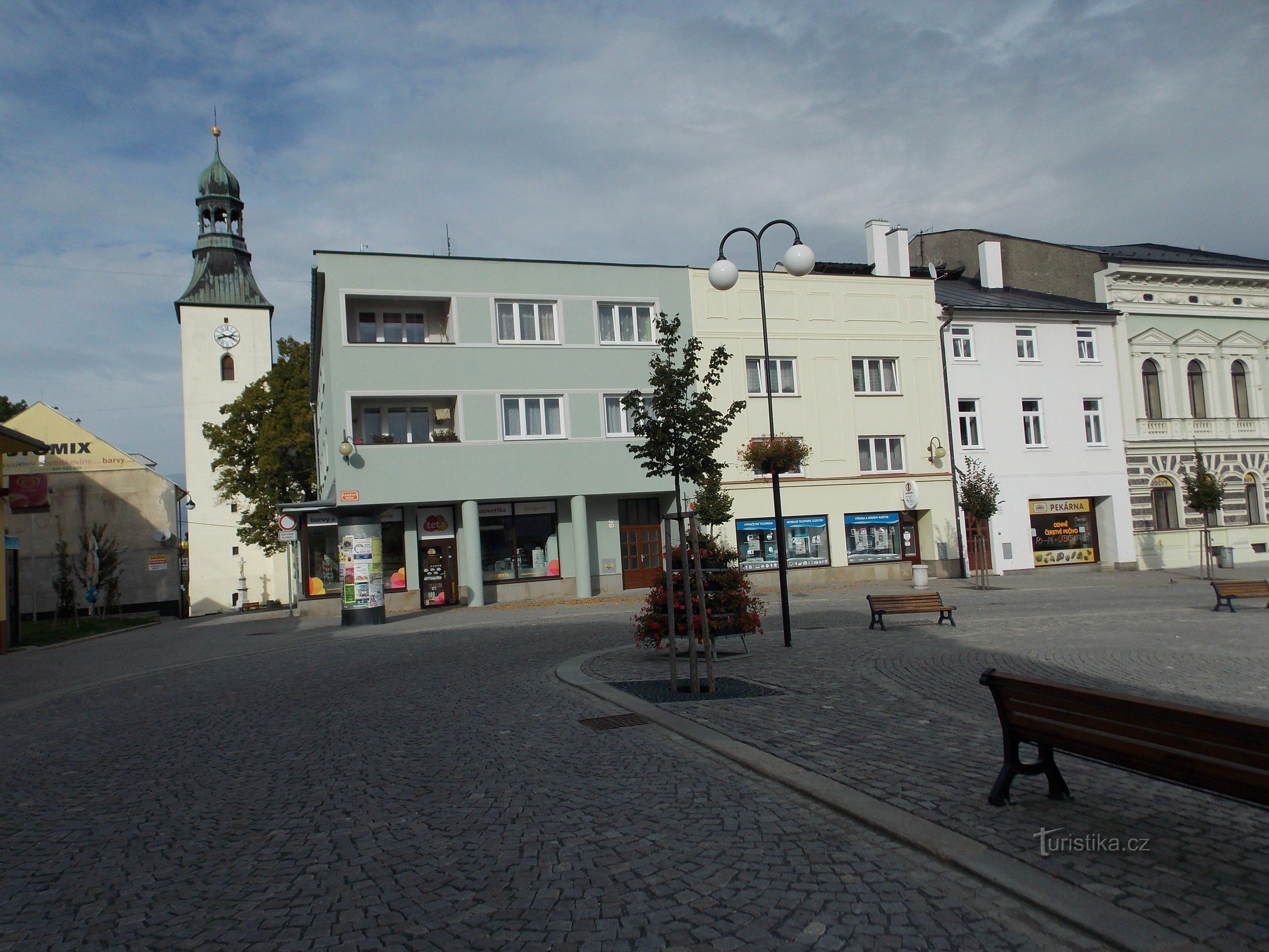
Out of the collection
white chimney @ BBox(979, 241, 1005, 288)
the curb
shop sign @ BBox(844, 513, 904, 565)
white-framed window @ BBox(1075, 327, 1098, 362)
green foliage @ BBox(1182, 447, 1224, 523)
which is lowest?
the curb

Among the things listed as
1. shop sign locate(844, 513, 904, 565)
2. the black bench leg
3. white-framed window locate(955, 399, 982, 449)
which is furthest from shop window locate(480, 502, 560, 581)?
the black bench leg

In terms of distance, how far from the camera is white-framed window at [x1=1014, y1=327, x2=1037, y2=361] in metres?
35.2

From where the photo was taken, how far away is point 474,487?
29.5 m

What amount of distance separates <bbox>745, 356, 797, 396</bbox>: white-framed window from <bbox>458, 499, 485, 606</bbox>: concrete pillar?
10545 mm

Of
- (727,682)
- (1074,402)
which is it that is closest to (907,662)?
(727,682)

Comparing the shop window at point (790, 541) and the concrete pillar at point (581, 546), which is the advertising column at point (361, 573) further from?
the shop window at point (790, 541)

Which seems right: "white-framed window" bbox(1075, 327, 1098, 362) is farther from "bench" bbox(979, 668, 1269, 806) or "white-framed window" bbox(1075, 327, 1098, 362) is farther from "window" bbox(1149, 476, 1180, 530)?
"bench" bbox(979, 668, 1269, 806)

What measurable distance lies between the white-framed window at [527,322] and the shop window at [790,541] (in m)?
9.09

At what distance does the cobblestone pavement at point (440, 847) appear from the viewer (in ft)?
13.7

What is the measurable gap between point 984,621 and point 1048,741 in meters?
12.9

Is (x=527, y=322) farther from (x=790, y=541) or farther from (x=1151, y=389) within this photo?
(x=1151, y=389)

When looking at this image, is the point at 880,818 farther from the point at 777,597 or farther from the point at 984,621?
the point at 777,597

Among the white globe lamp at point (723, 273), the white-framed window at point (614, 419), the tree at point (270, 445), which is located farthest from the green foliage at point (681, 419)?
the tree at point (270, 445)

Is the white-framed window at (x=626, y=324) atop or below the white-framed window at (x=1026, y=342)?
atop
